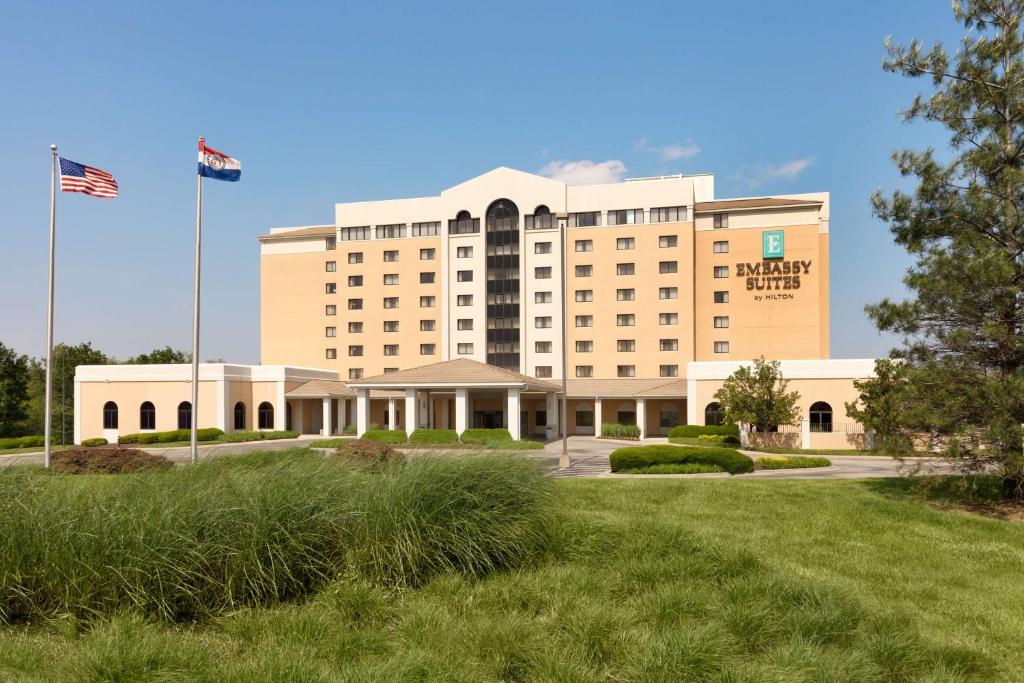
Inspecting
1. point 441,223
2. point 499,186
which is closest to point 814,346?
point 499,186

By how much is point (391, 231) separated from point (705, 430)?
33.2 m

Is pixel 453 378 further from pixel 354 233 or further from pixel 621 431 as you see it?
pixel 354 233

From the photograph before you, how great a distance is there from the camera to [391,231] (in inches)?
2312

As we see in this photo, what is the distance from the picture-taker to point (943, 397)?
14.7 metres

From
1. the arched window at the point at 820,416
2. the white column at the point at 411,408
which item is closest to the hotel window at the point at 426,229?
the white column at the point at 411,408

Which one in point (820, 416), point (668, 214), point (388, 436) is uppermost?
point (668, 214)

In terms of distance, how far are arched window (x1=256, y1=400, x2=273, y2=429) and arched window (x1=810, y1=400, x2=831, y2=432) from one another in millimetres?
39141

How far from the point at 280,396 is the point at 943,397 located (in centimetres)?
4557

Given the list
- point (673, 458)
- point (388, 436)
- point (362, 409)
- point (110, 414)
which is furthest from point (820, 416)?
point (110, 414)

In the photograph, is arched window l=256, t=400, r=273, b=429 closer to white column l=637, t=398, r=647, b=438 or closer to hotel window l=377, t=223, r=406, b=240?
hotel window l=377, t=223, r=406, b=240

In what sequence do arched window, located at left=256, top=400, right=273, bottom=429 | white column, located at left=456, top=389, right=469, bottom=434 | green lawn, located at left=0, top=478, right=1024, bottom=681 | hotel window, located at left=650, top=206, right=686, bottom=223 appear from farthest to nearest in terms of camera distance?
hotel window, located at left=650, top=206, right=686, bottom=223, arched window, located at left=256, top=400, right=273, bottom=429, white column, located at left=456, top=389, right=469, bottom=434, green lawn, located at left=0, top=478, right=1024, bottom=681

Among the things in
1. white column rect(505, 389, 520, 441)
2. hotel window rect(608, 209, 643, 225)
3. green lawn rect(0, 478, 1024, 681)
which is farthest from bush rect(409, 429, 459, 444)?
green lawn rect(0, 478, 1024, 681)

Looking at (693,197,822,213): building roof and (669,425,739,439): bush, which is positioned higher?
(693,197,822,213): building roof

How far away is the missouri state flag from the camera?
22.9 m
